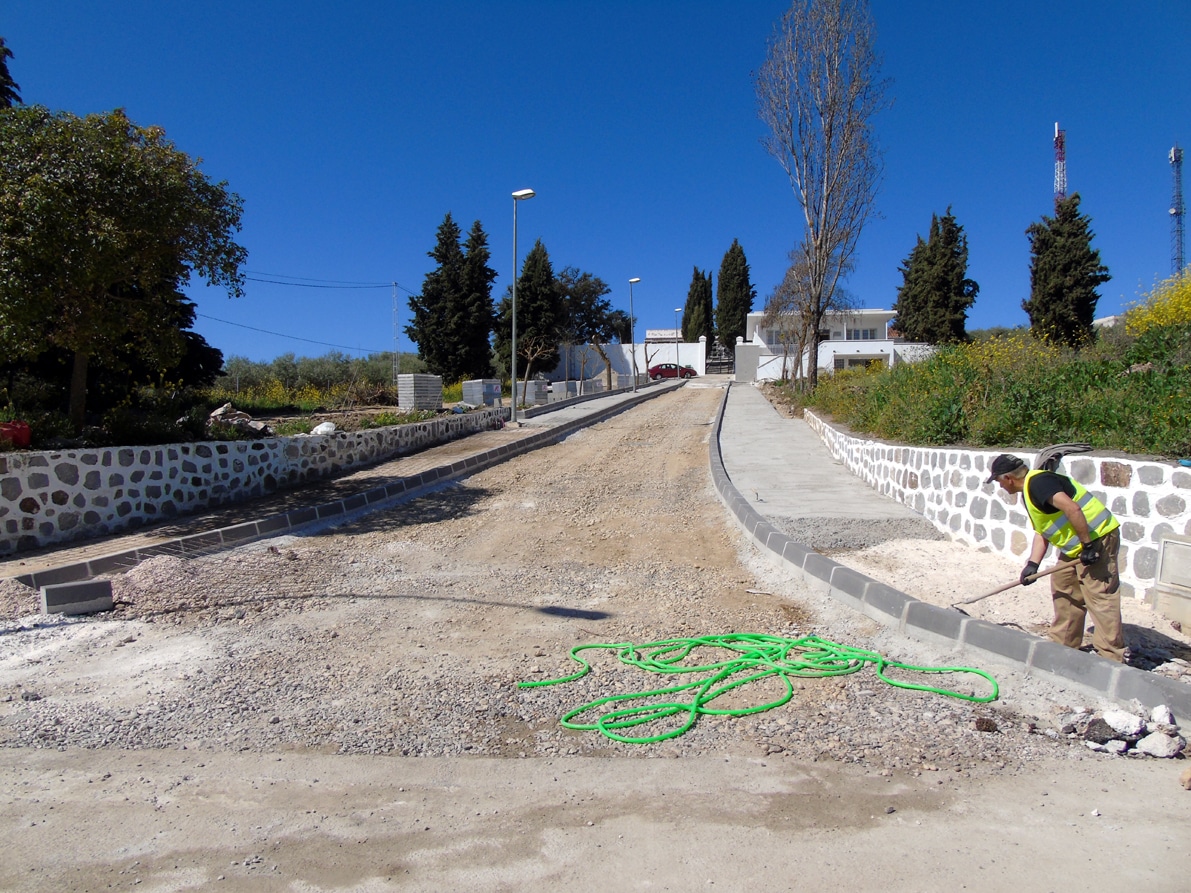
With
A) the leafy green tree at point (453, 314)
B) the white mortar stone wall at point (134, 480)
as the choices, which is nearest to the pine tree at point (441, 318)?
the leafy green tree at point (453, 314)

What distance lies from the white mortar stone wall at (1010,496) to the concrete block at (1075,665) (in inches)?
73.5

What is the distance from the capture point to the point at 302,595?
700cm

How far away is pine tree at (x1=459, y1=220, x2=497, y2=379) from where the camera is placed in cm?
4644

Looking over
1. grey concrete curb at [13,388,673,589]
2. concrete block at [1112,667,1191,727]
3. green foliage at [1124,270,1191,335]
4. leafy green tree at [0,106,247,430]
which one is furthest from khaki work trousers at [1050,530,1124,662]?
green foliage at [1124,270,1191,335]

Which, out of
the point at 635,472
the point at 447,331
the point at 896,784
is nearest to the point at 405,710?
the point at 896,784

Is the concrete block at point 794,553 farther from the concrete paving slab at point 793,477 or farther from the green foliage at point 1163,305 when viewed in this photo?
the green foliage at point 1163,305

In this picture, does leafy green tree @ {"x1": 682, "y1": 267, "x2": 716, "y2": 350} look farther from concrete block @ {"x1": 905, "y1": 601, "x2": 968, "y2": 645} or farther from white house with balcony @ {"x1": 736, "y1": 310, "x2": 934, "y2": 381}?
concrete block @ {"x1": 905, "y1": 601, "x2": 968, "y2": 645}

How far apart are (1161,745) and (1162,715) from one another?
258mm

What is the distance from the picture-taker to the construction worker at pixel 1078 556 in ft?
15.3

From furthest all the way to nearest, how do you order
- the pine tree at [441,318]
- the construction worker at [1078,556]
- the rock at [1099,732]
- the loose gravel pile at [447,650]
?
1. the pine tree at [441,318]
2. the construction worker at [1078,556]
3. the loose gravel pile at [447,650]
4. the rock at [1099,732]

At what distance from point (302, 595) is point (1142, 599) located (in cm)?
691

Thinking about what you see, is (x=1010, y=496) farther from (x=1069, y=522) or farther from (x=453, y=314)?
(x=453, y=314)

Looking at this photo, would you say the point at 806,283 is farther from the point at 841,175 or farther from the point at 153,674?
the point at 153,674

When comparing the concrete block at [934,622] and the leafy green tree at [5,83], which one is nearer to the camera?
the concrete block at [934,622]
